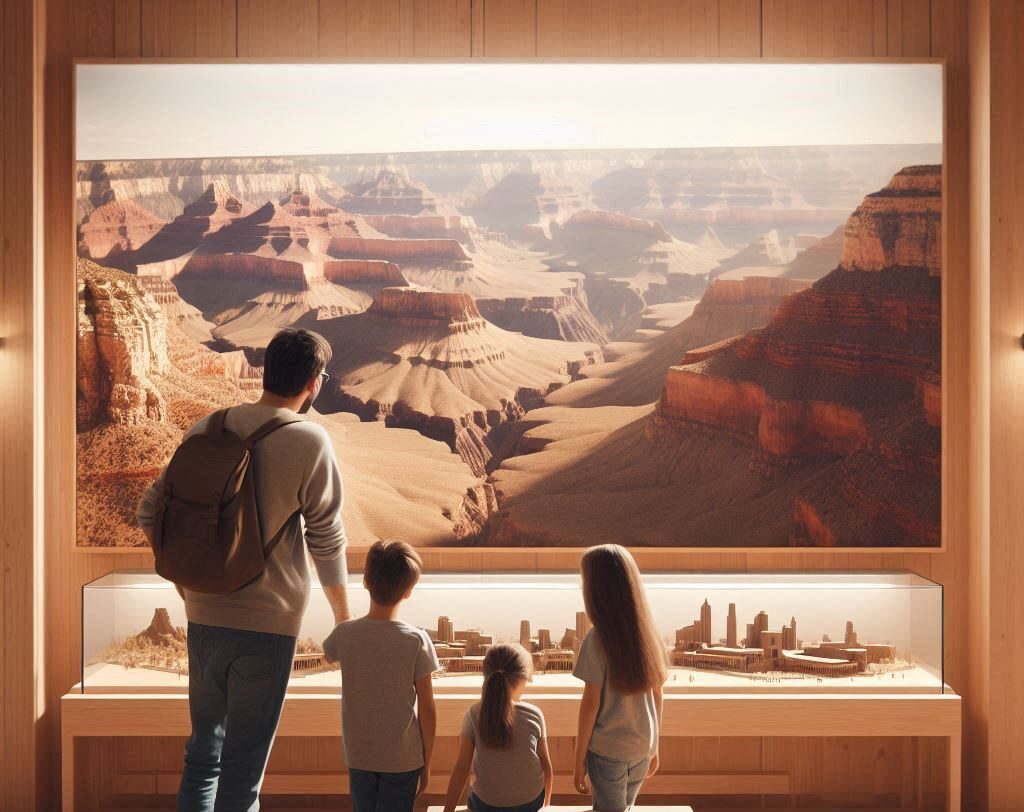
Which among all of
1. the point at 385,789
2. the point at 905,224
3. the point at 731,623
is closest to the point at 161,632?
the point at 385,789

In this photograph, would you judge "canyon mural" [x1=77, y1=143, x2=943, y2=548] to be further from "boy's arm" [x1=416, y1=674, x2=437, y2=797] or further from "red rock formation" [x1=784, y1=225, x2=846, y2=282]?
"boy's arm" [x1=416, y1=674, x2=437, y2=797]

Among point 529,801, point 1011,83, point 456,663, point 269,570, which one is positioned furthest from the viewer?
point 1011,83

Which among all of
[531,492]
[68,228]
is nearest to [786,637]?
[531,492]

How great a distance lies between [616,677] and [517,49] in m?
2.65

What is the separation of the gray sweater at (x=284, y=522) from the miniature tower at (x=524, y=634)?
1321mm

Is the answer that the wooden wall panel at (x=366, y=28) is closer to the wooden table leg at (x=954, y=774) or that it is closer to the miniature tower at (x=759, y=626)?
the miniature tower at (x=759, y=626)

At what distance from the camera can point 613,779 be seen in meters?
2.92

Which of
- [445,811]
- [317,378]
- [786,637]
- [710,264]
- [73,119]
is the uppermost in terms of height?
[73,119]

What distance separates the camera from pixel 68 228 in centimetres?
427

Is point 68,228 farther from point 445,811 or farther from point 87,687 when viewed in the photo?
→ point 445,811

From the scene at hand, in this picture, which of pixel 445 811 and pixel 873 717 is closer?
pixel 445 811

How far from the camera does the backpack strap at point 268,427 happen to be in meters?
2.54

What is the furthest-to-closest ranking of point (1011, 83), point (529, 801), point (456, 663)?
point (1011, 83), point (456, 663), point (529, 801)

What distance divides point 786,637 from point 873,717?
420 millimetres
